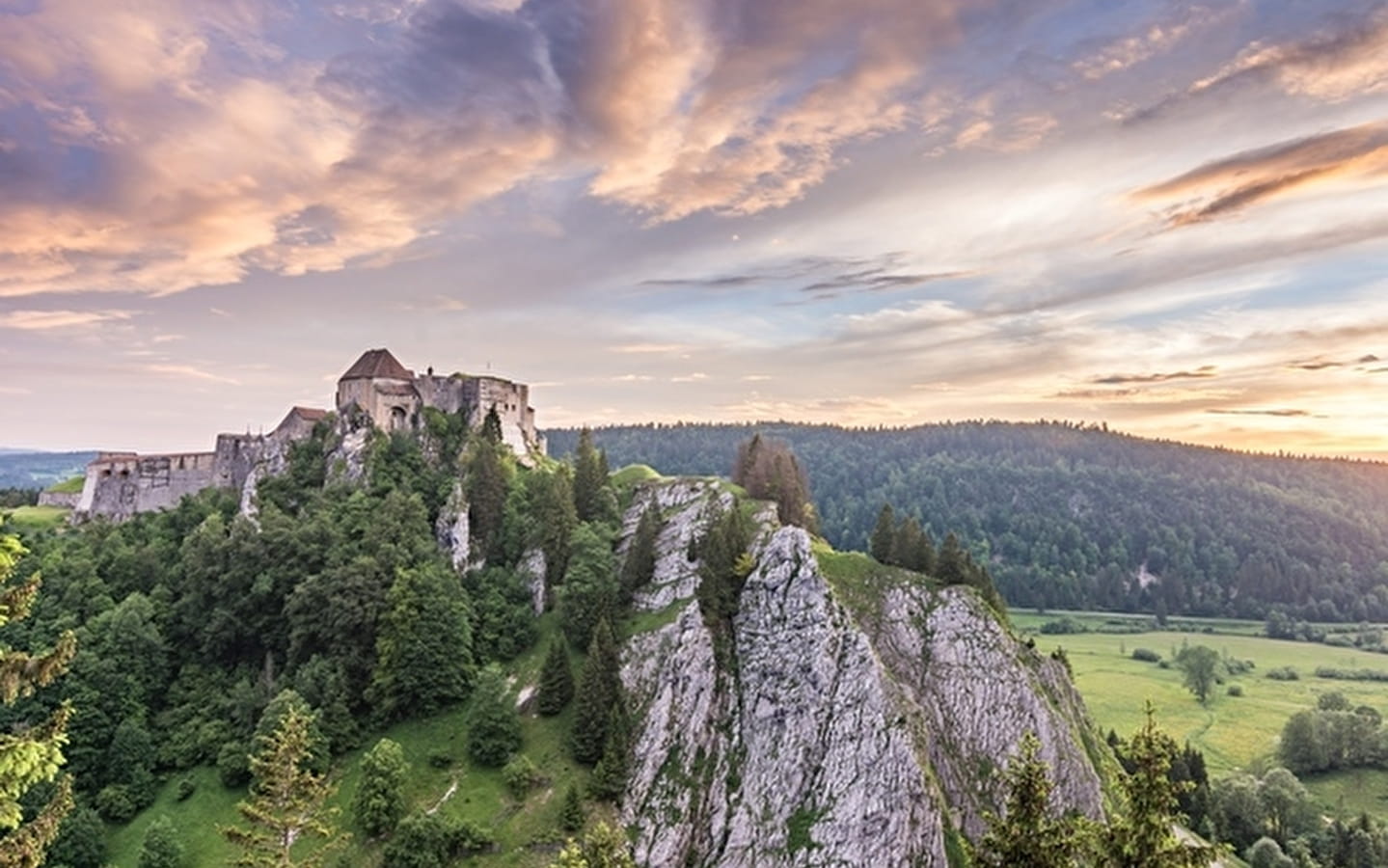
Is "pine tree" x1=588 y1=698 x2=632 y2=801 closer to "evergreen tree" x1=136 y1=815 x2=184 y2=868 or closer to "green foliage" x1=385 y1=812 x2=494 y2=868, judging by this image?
"green foliage" x1=385 y1=812 x2=494 y2=868

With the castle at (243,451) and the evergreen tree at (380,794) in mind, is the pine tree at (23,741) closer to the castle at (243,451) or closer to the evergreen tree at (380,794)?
the evergreen tree at (380,794)

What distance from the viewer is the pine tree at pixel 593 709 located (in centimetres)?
6334

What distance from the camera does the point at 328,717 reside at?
6575cm

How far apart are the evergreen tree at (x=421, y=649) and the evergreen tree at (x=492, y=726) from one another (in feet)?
14.7

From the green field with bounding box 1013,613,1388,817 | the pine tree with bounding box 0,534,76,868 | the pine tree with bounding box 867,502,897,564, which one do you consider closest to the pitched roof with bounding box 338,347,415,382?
the pine tree with bounding box 867,502,897,564

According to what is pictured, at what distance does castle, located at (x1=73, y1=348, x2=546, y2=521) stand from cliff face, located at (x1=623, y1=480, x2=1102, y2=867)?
118 ft

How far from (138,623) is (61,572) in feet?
46.1

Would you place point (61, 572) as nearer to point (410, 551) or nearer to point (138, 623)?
point (138, 623)

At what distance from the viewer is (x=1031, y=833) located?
20.7m

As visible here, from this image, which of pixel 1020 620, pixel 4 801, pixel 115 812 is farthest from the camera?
pixel 1020 620

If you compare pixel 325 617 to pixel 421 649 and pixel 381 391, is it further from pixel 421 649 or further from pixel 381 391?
pixel 381 391

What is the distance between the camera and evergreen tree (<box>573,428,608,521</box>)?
8781 cm

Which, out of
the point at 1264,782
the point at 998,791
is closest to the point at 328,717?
the point at 998,791

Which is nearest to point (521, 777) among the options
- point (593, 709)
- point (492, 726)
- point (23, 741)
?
point (492, 726)
